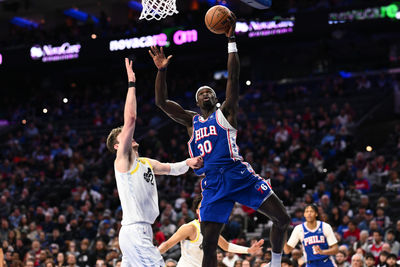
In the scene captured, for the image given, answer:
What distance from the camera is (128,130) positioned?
6355 millimetres

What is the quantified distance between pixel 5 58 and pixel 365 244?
→ 16.3m

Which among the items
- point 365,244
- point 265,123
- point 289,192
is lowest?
point 365,244

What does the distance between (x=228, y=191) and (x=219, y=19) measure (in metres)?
1.89

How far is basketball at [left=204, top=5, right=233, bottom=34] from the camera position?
273 inches

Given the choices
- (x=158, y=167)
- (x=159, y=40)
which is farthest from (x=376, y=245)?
(x=159, y=40)

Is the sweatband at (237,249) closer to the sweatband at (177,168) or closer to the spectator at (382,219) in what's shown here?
the sweatband at (177,168)

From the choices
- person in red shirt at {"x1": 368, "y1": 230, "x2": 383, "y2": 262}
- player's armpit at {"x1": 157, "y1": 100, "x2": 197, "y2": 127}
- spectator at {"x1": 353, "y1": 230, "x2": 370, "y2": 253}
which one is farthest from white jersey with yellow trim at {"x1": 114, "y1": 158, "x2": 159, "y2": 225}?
spectator at {"x1": 353, "y1": 230, "x2": 370, "y2": 253}

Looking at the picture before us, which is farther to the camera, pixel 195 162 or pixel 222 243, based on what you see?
pixel 222 243

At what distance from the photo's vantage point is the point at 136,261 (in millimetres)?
6559

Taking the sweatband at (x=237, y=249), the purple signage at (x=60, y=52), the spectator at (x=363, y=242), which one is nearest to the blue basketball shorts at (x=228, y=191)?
the sweatband at (x=237, y=249)

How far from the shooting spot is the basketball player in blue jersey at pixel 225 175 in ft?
22.3

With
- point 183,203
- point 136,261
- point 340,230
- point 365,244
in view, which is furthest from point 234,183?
point 183,203

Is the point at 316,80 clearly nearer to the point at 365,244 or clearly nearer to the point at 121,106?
the point at 121,106

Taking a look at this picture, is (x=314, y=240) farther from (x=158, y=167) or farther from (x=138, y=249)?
(x=138, y=249)
